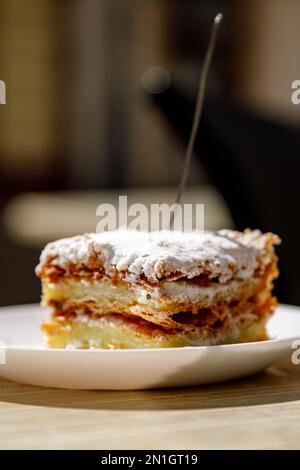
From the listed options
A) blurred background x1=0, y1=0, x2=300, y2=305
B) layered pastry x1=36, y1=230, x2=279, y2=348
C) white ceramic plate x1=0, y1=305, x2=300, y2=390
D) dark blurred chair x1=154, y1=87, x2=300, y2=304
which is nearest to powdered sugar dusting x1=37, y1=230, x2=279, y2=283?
layered pastry x1=36, y1=230, x2=279, y2=348

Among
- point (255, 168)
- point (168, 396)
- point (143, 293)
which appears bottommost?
point (168, 396)

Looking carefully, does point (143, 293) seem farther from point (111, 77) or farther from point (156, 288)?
point (111, 77)

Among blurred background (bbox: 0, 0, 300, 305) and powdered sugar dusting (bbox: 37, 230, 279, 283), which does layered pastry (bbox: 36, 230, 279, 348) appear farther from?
blurred background (bbox: 0, 0, 300, 305)

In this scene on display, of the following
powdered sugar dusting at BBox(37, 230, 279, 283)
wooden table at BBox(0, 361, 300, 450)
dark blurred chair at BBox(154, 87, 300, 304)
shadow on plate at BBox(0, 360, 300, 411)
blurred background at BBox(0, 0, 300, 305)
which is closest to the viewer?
wooden table at BBox(0, 361, 300, 450)

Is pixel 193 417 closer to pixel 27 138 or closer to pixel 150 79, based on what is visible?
pixel 150 79

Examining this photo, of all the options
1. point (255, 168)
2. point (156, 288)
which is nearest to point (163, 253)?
point (156, 288)

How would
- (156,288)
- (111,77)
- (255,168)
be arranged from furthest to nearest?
(111,77) < (255,168) < (156,288)

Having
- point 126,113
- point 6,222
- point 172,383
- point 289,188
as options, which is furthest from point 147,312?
point 126,113

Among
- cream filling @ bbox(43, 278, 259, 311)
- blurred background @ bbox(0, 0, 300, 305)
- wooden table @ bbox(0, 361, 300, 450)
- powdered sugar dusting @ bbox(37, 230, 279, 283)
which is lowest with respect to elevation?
wooden table @ bbox(0, 361, 300, 450)

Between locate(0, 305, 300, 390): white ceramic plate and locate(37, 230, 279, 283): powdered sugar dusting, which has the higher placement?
locate(37, 230, 279, 283): powdered sugar dusting

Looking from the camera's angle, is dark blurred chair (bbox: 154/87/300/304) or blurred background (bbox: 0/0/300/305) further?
blurred background (bbox: 0/0/300/305)
